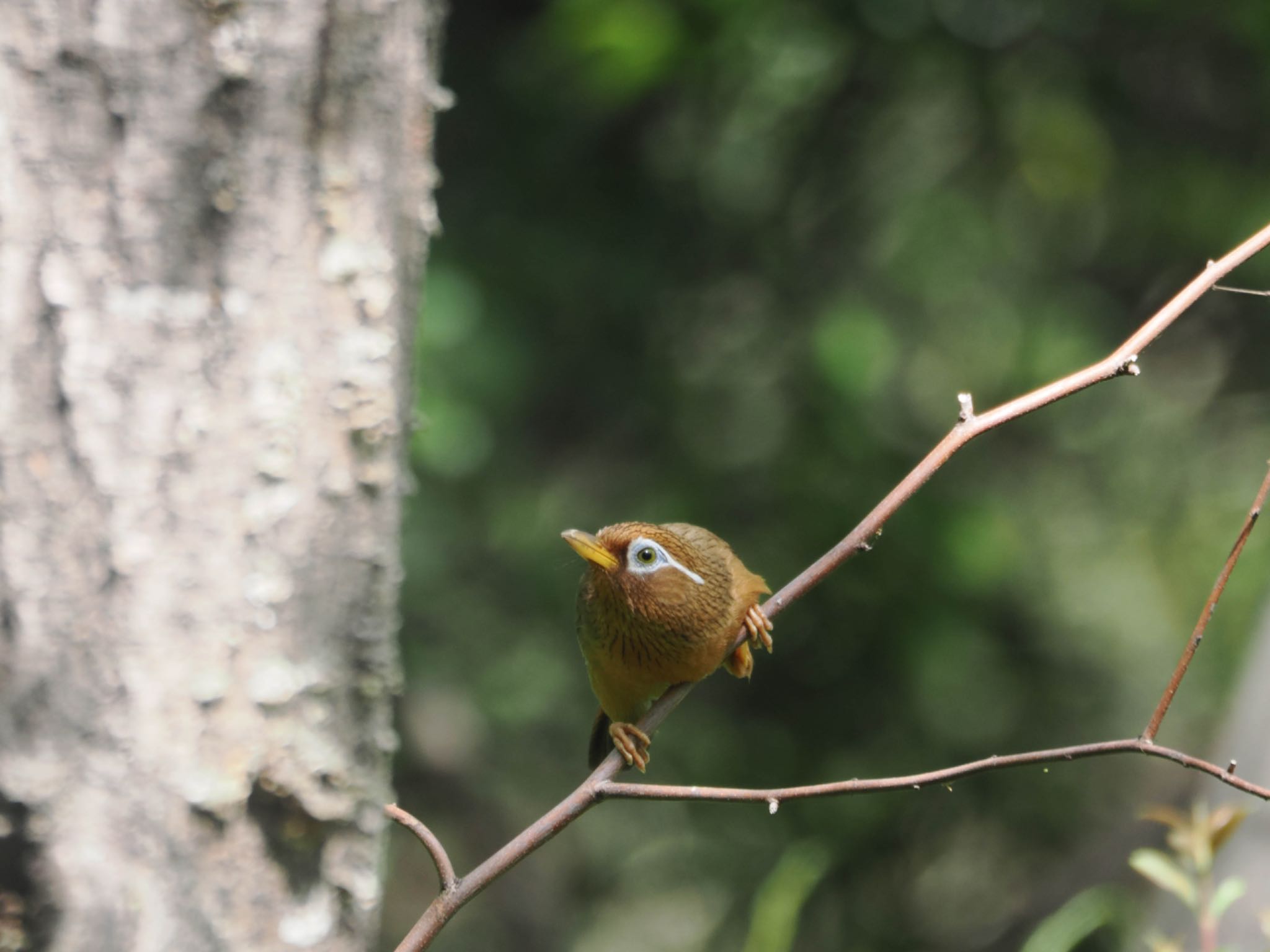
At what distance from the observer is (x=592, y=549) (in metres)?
2.30

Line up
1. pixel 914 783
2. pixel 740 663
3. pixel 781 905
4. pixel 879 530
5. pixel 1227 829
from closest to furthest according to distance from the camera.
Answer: pixel 914 783, pixel 879 530, pixel 1227 829, pixel 781 905, pixel 740 663

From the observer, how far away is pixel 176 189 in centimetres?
139

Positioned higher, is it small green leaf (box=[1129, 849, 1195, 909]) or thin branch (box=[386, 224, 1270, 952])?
thin branch (box=[386, 224, 1270, 952])

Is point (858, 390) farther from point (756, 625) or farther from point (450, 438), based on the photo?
point (756, 625)

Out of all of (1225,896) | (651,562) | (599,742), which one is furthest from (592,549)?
(1225,896)

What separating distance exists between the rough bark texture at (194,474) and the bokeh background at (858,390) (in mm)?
1986

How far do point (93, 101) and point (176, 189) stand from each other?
13cm

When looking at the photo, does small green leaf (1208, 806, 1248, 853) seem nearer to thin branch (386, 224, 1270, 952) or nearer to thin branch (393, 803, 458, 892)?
thin branch (386, 224, 1270, 952)

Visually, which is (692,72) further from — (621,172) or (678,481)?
(678,481)

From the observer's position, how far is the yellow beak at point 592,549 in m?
2.22

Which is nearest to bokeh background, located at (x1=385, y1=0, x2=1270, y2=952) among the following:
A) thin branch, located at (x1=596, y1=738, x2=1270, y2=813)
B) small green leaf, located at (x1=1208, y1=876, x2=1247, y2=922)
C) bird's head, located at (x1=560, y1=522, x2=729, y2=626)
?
bird's head, located at (x1=560, y1=522, x2=729, y2=626)

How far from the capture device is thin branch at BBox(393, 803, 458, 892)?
4.25 feet

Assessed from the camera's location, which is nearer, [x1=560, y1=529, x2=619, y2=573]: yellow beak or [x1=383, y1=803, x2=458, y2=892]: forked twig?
[x1=383, y1=803, x2=458, y2=892]: forked twig

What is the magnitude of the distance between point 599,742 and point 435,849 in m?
1.94
